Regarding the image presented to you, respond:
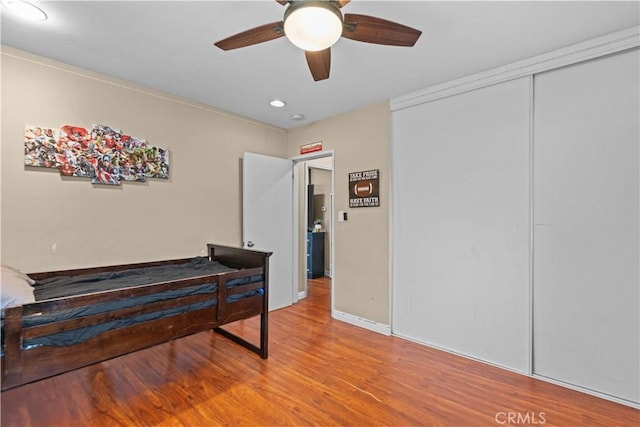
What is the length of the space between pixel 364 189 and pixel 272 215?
4.32ft

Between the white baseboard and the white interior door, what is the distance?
0.82m

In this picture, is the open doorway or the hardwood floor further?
the open doorway

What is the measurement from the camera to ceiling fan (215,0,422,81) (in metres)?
1.42

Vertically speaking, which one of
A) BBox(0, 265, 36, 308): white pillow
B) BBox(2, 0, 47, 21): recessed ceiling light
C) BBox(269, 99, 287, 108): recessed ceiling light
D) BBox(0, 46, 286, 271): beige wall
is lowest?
BBox(0, 265, 36, 308): white pillow

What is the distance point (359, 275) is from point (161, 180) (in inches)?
93.2

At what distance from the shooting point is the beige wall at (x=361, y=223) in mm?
3281

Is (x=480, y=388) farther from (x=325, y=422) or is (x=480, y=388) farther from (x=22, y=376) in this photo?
(x=22, y=376)

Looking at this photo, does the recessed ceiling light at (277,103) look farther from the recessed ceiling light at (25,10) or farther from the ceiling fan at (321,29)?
the recessed ceiling light at (25,10)

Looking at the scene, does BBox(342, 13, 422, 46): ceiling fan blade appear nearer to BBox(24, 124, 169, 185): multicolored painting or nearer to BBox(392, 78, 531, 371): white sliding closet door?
BBox(392, 78, 531, 371): white sliding closet door

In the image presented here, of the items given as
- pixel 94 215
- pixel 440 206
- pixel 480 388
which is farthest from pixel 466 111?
pixel 94 215

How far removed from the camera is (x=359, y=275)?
11.5 ft

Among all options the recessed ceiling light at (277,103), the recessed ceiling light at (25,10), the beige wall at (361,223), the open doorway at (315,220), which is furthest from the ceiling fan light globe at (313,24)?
the open doorway at (315,220)

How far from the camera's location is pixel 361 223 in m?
3.48

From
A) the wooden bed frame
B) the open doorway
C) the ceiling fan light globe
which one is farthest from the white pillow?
the open doorway
